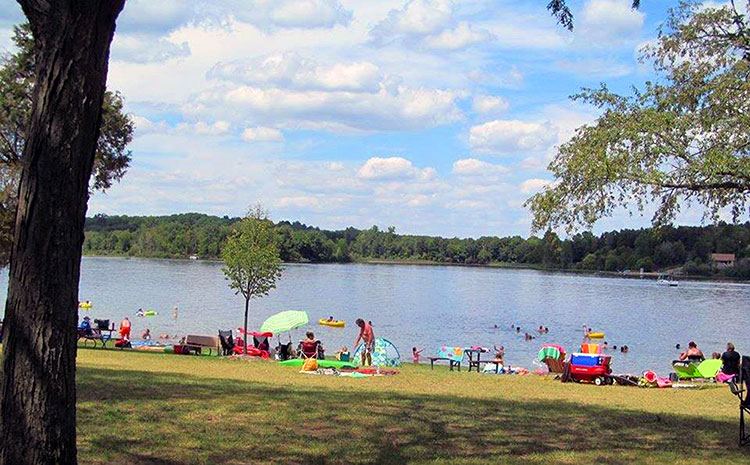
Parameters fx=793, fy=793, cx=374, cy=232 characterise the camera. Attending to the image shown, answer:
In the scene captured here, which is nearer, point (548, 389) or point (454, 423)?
point (454, 423)

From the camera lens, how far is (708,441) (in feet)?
26.2

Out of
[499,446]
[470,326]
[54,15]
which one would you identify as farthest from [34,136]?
[470,326]

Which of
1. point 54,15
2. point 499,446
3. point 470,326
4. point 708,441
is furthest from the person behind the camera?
point 470,326

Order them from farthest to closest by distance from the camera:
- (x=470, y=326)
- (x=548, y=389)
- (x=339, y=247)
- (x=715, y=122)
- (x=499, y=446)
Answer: (x=339, y=247) → (x=470, y=326) → (x=548, y=389) → (x=715, y=122) → (x=499, y=446)

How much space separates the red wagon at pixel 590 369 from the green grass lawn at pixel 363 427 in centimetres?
604

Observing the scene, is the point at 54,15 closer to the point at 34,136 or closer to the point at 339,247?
the point at 34,136

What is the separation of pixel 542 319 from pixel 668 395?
4653cm

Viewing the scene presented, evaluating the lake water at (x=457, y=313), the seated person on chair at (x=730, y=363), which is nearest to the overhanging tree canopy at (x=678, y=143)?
the seated person on chair at (x=730, y=363)

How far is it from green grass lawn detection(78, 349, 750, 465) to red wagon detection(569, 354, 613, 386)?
604cm

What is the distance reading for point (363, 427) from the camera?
7.54 metres

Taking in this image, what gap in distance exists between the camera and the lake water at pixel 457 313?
42531 millimetres

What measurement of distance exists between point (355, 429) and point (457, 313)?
5603 centimetres

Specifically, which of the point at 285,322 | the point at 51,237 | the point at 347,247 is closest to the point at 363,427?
the point at 51,237

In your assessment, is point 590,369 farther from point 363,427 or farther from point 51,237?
point 51,237
